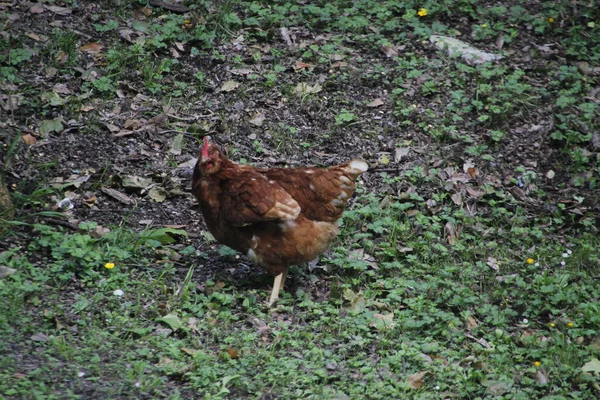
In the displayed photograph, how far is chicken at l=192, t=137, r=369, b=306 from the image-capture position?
5.78 m

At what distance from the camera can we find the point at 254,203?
5.73 m

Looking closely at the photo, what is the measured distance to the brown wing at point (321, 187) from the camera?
6.01 metres

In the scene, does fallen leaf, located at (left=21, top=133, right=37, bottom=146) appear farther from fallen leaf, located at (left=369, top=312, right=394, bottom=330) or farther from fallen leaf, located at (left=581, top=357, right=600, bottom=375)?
fallen leaf, located at (left=581, top=357, right=600, bottom=375)

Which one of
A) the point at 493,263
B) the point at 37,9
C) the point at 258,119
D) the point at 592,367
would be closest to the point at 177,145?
the point at 258,119

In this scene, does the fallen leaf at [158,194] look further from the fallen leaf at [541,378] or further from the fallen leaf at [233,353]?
the fallen leaf at [541,378]

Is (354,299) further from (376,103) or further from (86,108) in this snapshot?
(86,108)

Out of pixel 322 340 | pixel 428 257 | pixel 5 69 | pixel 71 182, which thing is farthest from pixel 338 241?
pixel 5 69

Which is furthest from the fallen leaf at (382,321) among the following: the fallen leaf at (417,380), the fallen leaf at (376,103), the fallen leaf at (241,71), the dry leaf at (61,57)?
the dry leaf at (61,57)

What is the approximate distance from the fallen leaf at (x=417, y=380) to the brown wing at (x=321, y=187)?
1460 mm

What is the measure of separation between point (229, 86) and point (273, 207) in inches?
111

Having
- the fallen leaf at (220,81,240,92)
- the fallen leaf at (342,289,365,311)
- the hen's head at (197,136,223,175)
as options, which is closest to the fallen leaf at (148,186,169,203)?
the hen's head at (197,136,223,175)

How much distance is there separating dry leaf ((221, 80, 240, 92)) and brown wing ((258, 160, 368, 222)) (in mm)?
2304

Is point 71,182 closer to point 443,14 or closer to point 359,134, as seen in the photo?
point 359,134

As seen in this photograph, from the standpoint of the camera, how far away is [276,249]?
5.82m
